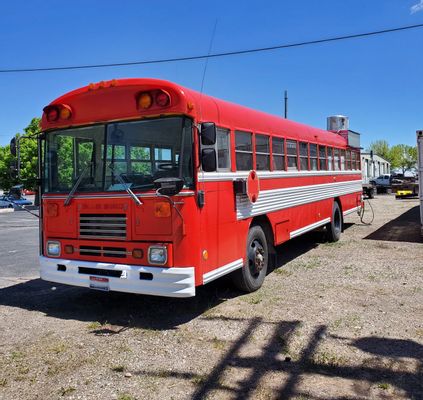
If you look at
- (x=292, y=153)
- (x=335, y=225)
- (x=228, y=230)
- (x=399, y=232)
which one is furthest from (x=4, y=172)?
(x=228, y=230)

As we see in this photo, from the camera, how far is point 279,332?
4652 millimetres

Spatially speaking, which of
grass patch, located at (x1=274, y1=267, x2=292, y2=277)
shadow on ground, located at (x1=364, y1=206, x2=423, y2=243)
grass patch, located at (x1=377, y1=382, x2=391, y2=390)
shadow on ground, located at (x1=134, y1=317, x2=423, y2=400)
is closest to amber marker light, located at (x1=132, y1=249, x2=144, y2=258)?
shadow on ground, located at (x1=134, y1=317, x2=423, y2=400)

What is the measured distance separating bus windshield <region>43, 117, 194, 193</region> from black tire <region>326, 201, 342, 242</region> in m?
6.44

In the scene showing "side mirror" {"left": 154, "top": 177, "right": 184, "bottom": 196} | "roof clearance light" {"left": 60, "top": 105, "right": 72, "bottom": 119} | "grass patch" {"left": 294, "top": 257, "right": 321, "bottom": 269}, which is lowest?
→ "grass patch" {"left": 294, "top": 257, "right": 321, "bottom": 269}

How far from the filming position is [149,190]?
478 cm

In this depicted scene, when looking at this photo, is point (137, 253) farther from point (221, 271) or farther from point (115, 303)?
point (115, 303)

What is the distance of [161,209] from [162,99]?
3.92 feet

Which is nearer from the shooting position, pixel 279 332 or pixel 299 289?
pixel 279 332

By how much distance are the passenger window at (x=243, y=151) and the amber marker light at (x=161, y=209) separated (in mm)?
1472

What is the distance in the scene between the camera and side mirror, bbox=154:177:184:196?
4.45 meters

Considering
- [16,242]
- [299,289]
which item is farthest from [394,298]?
[16,242]

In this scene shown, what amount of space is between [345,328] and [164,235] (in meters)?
2.21

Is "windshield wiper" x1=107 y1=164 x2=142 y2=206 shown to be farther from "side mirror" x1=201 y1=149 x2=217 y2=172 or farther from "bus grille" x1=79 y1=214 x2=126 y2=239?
"side mirror" x1=201 y1=149 x2=217 y2=172

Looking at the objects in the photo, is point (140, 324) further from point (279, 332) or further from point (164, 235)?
point (279, 332)
